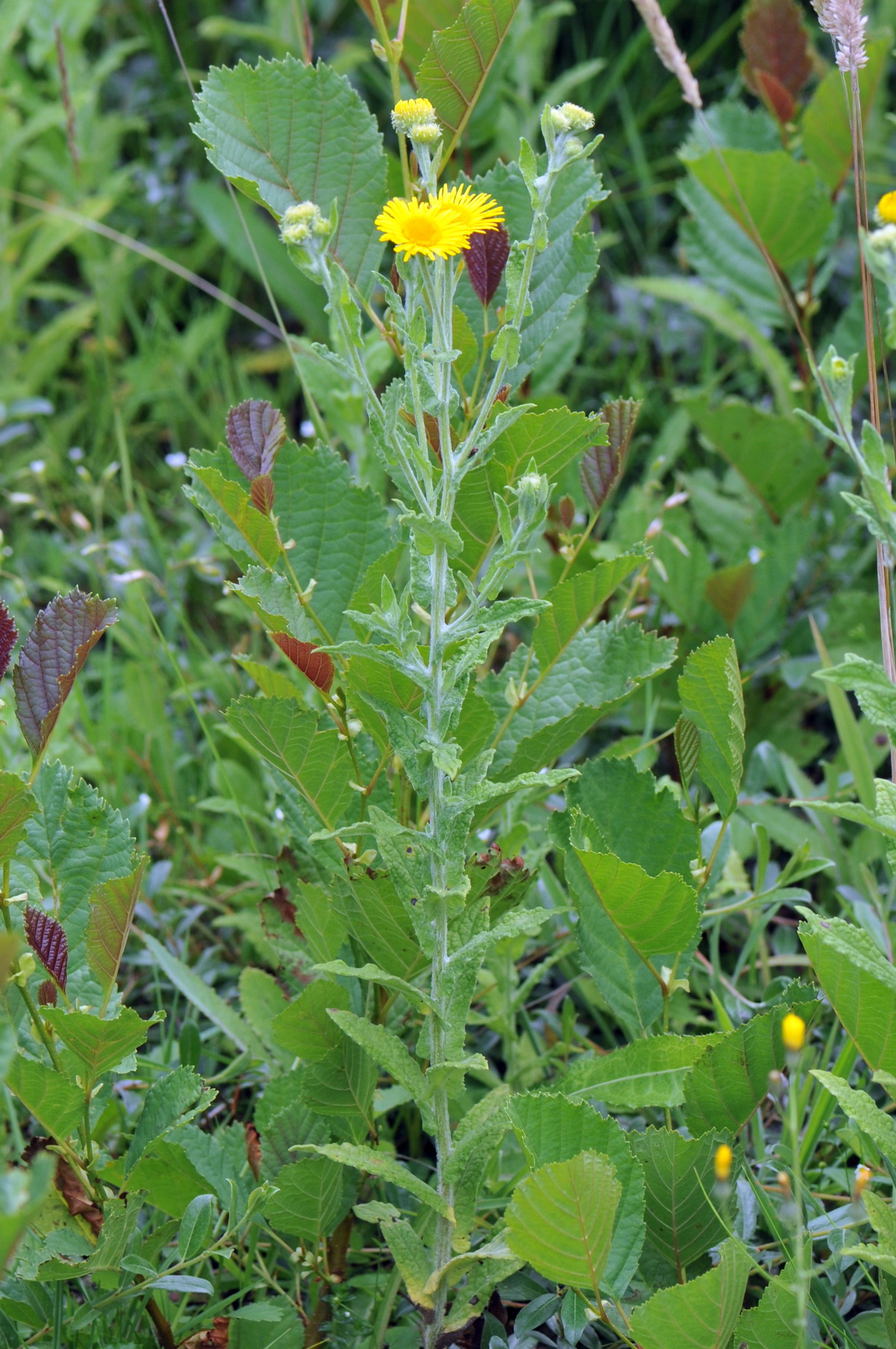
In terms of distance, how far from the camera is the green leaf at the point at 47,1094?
1175 millimetres

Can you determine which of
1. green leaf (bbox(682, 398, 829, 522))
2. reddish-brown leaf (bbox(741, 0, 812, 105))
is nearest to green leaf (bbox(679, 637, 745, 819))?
green leaf (bbox(682, 398, 829, 522))

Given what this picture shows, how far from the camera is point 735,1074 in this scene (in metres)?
1.31

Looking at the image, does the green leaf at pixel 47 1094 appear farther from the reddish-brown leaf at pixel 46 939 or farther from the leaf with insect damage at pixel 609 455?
the leaf with insect damage at pixel 609 455

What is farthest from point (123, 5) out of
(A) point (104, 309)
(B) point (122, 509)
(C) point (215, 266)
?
(B) point (122, 509)

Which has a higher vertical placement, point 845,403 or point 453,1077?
point 845,403

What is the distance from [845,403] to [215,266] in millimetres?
3016

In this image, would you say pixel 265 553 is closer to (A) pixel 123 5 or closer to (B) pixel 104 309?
(B) pixel 104 309

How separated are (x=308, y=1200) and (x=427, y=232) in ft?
3.27

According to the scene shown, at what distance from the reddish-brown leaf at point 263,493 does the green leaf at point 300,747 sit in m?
0.23

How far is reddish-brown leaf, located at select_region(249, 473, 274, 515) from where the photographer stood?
4.55ft

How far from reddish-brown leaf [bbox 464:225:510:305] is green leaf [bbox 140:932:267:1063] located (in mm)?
949

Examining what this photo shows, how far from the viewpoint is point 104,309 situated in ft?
10.7

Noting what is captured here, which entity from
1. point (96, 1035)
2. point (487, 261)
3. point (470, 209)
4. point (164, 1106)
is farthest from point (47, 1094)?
point (487, 261)

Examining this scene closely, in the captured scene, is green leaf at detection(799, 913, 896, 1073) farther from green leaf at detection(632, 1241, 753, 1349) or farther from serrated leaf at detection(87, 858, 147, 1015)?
serrated leaf at detection(87, 858, 147, 1015)
